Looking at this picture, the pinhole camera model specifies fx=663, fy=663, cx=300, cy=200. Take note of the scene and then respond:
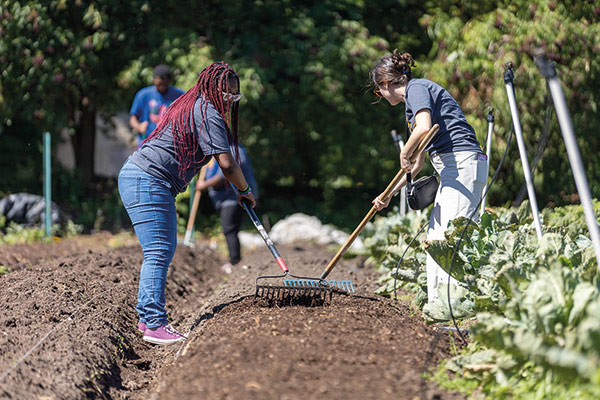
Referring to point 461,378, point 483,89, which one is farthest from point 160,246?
point 483,89

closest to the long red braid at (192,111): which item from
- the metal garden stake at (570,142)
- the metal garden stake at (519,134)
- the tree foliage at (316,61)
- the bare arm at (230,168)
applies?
the bare arm at (230,168)

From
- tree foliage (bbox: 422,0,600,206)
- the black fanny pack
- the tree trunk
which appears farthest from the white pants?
the tree trunk

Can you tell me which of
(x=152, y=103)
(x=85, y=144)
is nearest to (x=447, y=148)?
(x=152, y=103)

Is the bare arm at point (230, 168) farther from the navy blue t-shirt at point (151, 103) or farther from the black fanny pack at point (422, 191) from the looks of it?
the navy blue t-shirt at point (151, 103)

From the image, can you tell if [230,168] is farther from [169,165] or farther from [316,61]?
[316,61]

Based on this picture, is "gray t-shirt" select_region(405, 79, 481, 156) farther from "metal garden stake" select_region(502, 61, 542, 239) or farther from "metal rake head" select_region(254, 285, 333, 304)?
"metal rake head" select_region(254, 285, 333, 304)

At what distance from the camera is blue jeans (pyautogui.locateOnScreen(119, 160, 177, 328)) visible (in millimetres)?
3947

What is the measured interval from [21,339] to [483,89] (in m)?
7.15

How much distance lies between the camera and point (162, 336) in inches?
161

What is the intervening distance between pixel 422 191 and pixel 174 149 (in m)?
1.61

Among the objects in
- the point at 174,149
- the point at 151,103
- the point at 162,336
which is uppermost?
the point at 151,103

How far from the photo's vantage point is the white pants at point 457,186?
13.3 feet

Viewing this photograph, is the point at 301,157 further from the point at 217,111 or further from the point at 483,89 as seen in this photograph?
the point at 217,111

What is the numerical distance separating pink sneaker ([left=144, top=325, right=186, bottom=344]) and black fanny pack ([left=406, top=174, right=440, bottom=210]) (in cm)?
170
